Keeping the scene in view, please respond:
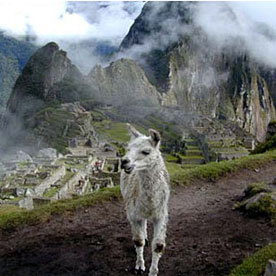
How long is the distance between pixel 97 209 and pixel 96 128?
7079 centimetres

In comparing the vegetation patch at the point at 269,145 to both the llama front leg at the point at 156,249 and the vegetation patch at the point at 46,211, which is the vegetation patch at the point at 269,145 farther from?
the llama front leg at the point at 156,249

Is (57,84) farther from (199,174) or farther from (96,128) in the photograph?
(199,174)

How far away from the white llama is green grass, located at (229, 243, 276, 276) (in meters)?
1.10

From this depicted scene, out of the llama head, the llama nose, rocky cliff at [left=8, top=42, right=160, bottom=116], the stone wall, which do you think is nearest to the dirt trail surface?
the llama head

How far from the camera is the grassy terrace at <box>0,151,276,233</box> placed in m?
8.19

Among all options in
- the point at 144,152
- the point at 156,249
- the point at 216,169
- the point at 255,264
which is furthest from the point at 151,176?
the point at 216,169

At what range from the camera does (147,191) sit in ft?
19.0

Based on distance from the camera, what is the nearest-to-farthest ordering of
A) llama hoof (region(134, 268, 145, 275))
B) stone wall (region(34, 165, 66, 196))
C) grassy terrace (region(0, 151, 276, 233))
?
llama hoof (region(134, 268, 145, 275)) < grassy terrace (region(0, 151, 276, 233)) < stone wall (region(34, 165, 66, 196))

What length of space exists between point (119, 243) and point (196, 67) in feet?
535

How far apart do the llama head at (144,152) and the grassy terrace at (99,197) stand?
140 inches

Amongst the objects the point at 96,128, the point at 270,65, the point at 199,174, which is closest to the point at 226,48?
the point at 270,65

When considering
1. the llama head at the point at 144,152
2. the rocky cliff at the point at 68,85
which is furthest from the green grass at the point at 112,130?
the llama head at the point at 144,152

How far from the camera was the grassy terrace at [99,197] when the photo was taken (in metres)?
8.19

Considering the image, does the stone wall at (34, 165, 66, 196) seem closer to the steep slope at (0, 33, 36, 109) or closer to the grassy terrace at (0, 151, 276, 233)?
the grassy terrace at (0, 151, 276, 233)
